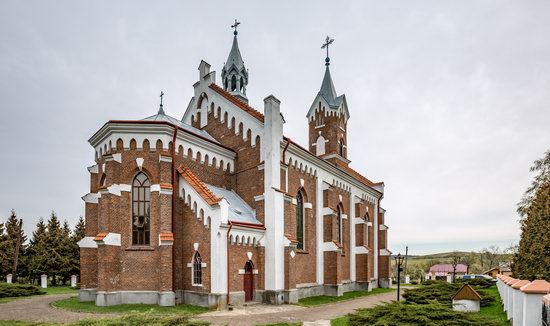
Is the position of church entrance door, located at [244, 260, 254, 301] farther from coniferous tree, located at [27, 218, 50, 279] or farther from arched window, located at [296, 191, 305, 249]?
coniferous tree, located at [27, 218, 50, 279]

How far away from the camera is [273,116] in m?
22.0

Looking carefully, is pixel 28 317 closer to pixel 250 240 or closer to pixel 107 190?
pixel 107 190

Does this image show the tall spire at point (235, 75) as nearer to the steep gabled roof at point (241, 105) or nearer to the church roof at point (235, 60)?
the church roof at point (235, 60)

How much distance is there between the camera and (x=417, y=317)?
9.43 metres

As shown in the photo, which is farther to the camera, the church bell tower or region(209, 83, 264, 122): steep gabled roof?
the church bell tower

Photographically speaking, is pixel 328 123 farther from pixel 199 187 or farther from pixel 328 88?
pixel 199 187

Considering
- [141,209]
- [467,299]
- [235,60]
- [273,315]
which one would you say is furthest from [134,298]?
[235,60]

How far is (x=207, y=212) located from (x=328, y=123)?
2230 centimetres

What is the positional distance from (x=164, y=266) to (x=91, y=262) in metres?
4.92

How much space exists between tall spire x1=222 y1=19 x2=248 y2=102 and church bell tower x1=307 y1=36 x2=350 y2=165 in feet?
31.3

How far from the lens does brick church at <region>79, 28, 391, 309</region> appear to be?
1825 cm

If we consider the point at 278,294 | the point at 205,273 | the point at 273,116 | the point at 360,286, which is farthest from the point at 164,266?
the point at 360,286

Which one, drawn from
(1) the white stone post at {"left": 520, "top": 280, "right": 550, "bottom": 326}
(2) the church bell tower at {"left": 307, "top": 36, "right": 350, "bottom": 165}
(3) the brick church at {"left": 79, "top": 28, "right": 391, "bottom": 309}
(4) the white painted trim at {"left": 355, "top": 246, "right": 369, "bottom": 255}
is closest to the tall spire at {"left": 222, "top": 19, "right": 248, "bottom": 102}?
(3) the brick church at {"left": 79, "top": 28, "right": 391, "bottom": 309}

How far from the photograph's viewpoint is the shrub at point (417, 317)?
30.2 feet
